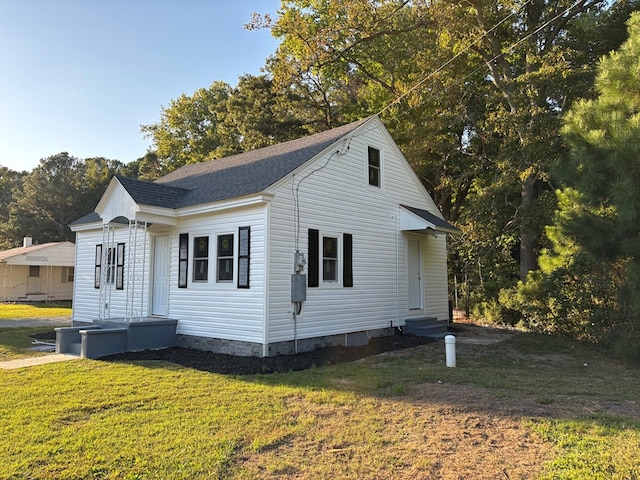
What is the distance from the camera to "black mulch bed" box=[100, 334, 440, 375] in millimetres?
8047

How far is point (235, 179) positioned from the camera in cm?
1102

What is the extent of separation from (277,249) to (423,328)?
17.3ft

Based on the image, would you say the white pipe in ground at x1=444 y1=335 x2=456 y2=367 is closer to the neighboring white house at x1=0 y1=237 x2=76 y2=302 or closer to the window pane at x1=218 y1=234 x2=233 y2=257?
the window pane at x1=218 y1=234 x2=233 y2=257

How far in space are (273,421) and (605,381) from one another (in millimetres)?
5403

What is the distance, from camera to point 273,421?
5.03 meters

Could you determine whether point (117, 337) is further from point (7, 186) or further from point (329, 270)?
point (7, 186)

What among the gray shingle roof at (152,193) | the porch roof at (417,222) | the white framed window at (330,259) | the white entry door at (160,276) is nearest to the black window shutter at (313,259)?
the white framed window at (330,259)

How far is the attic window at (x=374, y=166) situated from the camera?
12109 millimetres

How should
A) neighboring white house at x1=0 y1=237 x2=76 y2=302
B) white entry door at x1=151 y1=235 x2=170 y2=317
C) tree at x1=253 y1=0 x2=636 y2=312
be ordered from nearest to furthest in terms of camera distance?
white entry door at x1=151 y1=235 x2=170 y2=317 < tree at x1=253 y1=0 x2=636 y2=312 < neighboring white house at x1=0 y1=237 x2=76 y2=302

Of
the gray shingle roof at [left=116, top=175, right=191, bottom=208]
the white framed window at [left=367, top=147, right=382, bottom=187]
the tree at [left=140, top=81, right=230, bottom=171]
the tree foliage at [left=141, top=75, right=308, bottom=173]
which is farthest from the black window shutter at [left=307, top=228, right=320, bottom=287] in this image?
the tree at [left=140, top=81, right=230, bottom=171]

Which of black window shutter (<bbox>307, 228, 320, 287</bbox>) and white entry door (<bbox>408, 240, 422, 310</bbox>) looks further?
white entry door (<bbox>408, 240, 422, 310</bbox>)

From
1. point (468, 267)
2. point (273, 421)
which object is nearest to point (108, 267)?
point (273, 421)

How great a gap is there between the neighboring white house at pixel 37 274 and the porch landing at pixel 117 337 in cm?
1957

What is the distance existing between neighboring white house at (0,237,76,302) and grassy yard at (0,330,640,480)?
2207 cm
